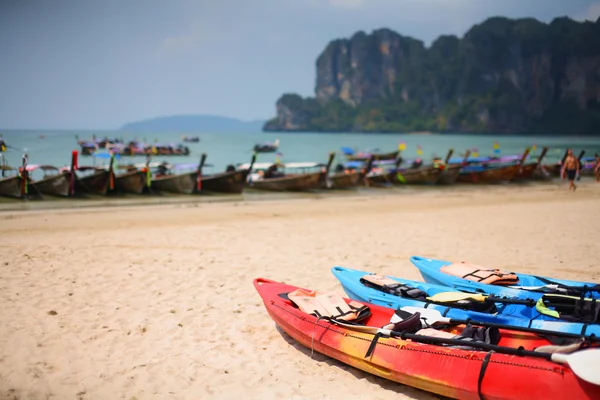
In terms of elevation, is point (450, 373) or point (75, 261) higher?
point (450, 373)

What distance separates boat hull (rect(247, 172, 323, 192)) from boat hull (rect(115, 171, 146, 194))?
4435 millimetres

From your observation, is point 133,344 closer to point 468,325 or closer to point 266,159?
point 468,325

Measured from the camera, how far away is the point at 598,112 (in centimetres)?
4981

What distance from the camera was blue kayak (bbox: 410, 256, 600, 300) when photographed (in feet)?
18.9

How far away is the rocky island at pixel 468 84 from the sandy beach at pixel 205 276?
24.6 meters

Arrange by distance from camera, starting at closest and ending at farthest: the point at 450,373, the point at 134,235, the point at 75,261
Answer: the point at 450,373, the point at 75,261, the point at 134,235

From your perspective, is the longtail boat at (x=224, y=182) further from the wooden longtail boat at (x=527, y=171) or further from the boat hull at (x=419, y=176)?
the wooden longtail boat at (x=527, y=171)

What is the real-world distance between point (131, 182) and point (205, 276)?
42.7 ft

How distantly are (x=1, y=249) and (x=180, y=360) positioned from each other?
5848mm

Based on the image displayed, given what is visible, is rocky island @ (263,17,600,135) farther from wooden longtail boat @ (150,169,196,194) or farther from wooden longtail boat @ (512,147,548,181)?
wooden longtail boat @ (150,169,196,194)

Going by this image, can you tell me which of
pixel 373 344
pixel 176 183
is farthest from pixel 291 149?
pixel 373 344

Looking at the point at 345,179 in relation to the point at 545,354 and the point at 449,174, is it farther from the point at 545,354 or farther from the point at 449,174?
the point at 545,354

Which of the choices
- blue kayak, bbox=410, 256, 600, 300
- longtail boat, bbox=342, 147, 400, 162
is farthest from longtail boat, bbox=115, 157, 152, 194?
longtail boat, bbox=342, 147, 400, 162

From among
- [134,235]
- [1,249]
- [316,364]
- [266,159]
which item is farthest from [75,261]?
[266,159]
